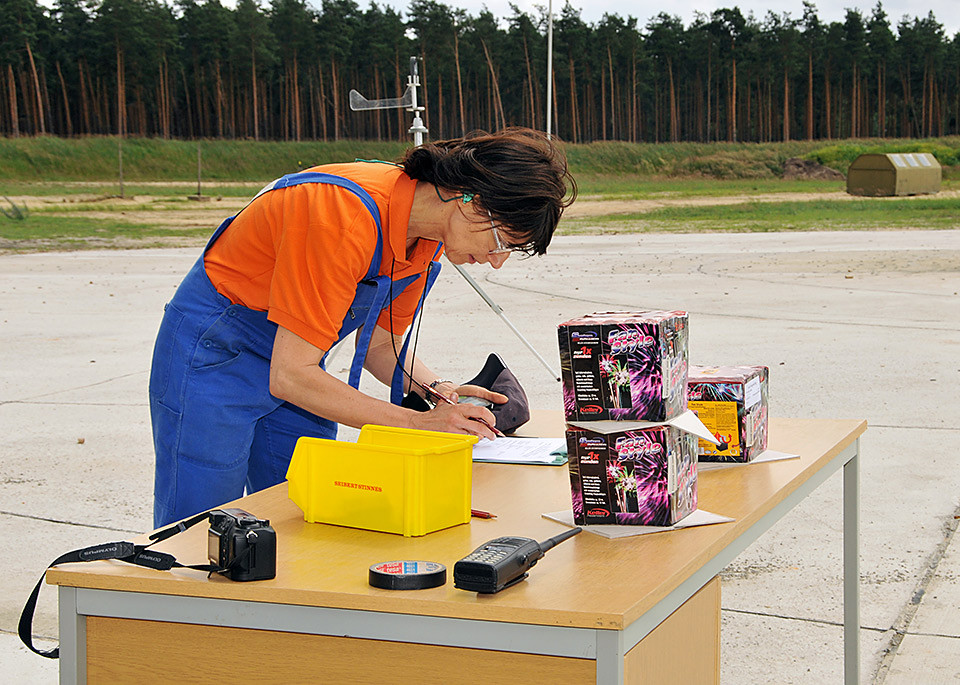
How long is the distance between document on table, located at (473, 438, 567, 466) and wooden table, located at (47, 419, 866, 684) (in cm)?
52

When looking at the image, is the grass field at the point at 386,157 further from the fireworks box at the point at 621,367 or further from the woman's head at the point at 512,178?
the fireworks box at the point at 621,367

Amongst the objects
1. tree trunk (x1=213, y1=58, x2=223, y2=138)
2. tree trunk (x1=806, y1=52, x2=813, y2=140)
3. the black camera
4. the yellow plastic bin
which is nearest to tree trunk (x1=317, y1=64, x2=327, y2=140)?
tree trunk (x1=213, y1=58, x2=223, y2=138)

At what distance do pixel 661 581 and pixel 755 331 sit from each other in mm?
8610

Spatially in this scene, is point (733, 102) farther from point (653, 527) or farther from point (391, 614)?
point (391, 614)

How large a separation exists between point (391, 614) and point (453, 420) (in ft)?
2.67

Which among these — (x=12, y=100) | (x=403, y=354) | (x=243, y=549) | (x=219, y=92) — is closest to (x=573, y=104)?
(x=219, y=92)

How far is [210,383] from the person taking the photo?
103 inches

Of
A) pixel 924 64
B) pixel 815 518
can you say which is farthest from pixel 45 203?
pixel 924 64

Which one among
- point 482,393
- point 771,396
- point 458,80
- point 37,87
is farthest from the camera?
point 458,80

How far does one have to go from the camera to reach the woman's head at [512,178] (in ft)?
7.89

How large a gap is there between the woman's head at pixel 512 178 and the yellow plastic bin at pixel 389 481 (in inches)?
21.8

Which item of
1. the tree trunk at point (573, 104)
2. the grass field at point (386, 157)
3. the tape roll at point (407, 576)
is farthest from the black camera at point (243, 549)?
the tree trunk at point (573, 104)

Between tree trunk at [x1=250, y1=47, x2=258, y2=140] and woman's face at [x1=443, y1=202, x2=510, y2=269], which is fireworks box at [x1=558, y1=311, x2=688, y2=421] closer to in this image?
woman's face at [x1=443, y1=202, x2=510, y2=269]

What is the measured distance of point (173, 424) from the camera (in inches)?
105
